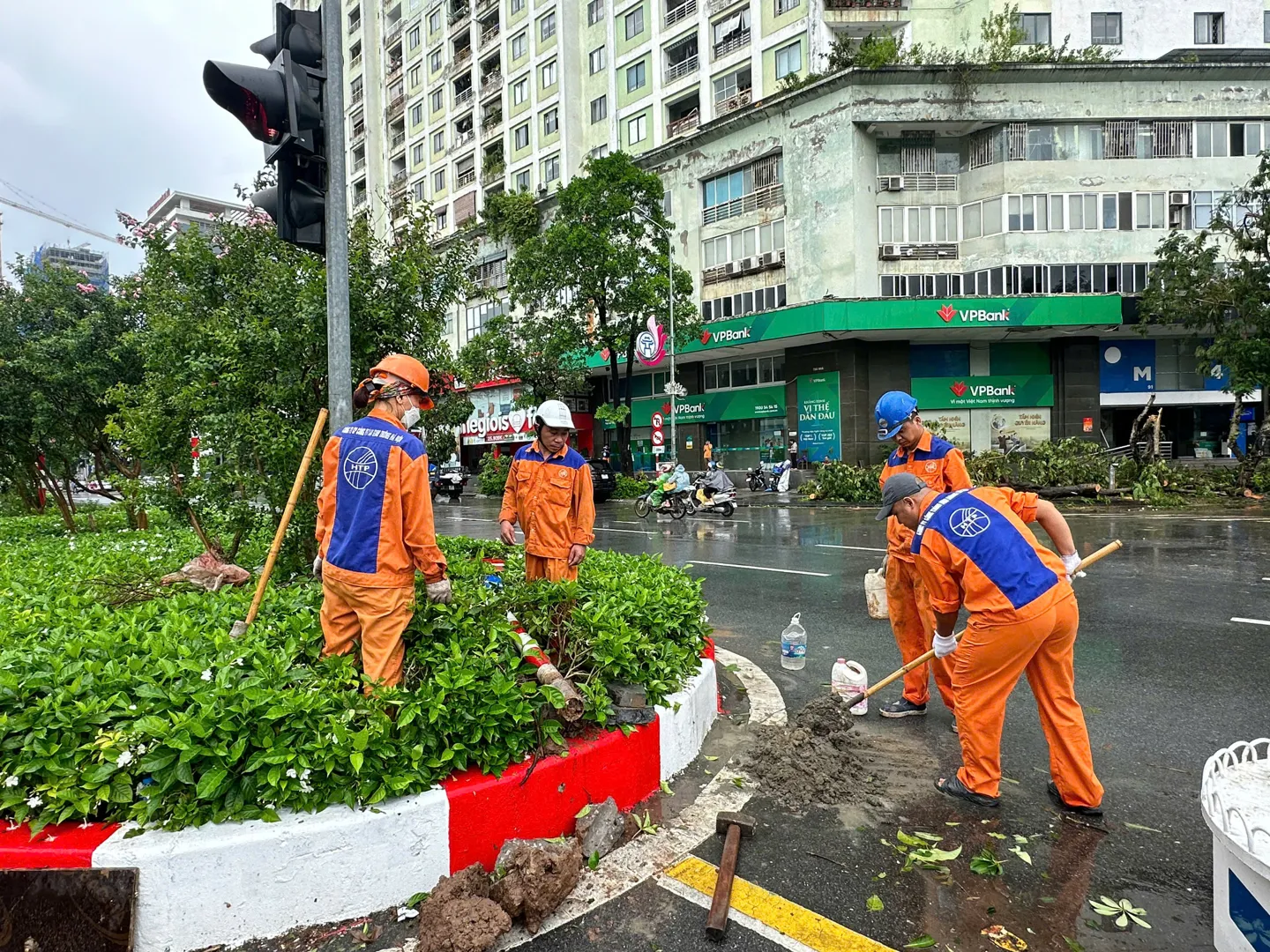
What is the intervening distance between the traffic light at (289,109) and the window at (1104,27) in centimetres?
3319

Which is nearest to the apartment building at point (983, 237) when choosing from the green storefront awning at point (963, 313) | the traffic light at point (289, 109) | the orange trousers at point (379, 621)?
the green storefront awning at point (963, 313)

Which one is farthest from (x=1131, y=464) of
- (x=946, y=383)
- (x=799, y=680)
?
(x=799, y=680)

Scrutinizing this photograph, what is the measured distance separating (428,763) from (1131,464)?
1997cm

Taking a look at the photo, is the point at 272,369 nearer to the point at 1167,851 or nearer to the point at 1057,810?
the point at 1057,810

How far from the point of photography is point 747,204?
27875 millimetres

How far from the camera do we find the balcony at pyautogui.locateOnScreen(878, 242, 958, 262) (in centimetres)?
2545

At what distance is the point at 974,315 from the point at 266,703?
26210 millimetres

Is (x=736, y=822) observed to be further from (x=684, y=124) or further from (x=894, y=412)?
(x=684, y=124)

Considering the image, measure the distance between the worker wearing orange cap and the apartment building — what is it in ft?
76.7

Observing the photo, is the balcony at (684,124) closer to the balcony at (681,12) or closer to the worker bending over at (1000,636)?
the balcony at (681,12)

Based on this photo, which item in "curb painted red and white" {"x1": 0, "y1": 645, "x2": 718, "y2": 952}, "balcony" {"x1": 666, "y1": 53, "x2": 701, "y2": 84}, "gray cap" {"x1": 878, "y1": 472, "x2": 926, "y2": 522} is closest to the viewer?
"curb painted red and white" {"x1": 0, "y1": 645, "x2": 718, "y2": 952}

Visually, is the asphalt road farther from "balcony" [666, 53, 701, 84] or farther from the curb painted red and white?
"balcony" [666, 53, 701, 84]

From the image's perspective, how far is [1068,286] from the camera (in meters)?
24.6

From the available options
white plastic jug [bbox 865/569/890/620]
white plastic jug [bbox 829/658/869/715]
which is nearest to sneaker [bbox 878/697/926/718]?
white plastic jug [bbox 829/658/869/715]
